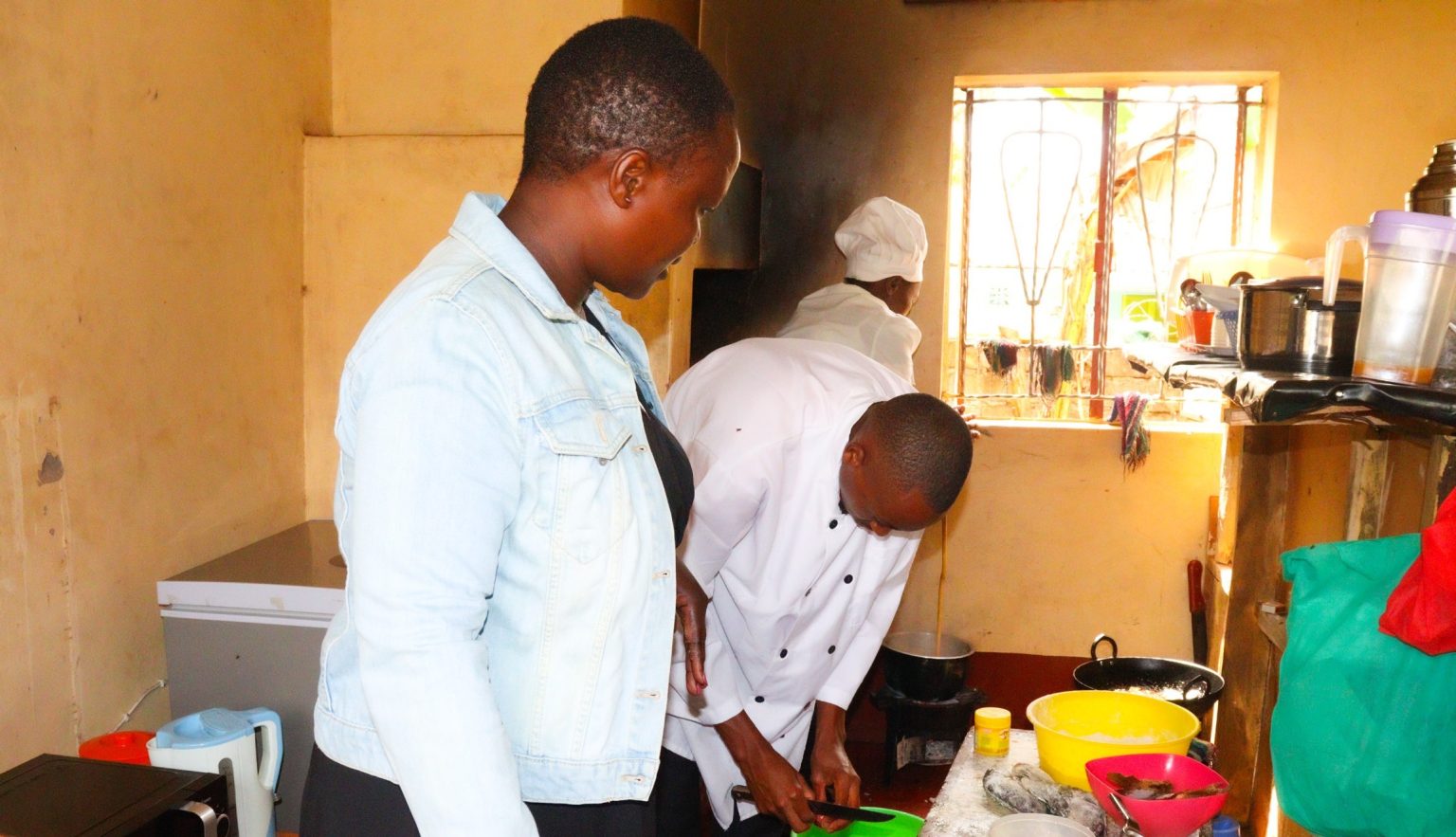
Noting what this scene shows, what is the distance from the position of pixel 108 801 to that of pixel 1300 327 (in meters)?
1.90

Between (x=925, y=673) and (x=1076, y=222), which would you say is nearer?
(x=925, y=673)

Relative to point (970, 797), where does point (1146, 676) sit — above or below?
below

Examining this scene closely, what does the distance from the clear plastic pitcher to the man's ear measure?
41.4 inches

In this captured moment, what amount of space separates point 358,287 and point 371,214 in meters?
0.18

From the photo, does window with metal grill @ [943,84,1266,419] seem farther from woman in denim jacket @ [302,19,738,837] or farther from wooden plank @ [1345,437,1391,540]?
woman in denim jacket @ [302,19,738,837]

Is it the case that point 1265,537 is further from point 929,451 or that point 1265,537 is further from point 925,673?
point 929,451

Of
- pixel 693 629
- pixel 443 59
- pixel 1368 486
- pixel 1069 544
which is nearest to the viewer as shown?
pixel 693 629

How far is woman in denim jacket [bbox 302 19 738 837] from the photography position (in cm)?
89

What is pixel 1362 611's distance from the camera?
153cm

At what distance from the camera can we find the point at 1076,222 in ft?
13.3

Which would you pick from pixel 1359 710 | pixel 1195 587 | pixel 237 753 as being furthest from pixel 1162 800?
pixel 1195 587

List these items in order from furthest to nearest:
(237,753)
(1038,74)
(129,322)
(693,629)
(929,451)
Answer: (1038,74) < (129,322) < (237,753) < (929,451) < (693,629)

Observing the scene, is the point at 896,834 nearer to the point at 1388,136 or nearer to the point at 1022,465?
the point at 1022,465

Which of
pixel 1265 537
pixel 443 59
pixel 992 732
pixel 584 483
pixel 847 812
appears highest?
pixel 443 59
